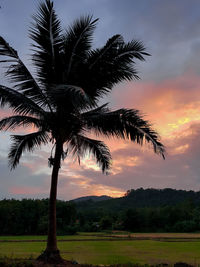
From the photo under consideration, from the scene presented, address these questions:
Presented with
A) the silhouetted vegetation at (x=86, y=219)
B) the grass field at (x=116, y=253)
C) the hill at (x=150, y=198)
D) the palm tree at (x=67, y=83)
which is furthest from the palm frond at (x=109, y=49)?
the hill at (x=150, y=198)

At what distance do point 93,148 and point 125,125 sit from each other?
1863 millimetres

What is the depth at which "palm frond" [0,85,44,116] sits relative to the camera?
31.4 ft

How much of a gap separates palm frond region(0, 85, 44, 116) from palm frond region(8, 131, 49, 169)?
1177mm

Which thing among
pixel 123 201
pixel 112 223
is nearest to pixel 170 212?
pixel 112 223

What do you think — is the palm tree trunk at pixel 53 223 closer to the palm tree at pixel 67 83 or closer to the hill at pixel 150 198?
the palm tree at pixel 67 83

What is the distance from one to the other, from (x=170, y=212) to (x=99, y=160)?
6413 cm

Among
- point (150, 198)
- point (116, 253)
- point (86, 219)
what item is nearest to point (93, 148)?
point (116, 253)

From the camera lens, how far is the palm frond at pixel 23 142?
10.9m

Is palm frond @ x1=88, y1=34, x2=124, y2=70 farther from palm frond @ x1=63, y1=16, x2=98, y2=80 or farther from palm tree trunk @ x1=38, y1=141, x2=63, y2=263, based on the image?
palm tree trunk @ x1=38, y1=141, x2=63, y2=263

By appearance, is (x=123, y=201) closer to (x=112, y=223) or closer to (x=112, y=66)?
(x=112, y=223)

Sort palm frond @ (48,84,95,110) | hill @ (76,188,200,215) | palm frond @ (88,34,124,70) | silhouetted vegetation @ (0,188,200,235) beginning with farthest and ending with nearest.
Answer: hill @ (76,188,200,215) → silhouetted vegetation @ (0,188,200,235) → palm frond @ (88,34,124,70) → palm frond @ (48,84,95,110)

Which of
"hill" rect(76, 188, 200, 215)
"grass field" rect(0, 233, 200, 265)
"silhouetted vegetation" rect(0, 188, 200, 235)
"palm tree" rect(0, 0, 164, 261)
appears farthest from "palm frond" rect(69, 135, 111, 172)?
"hill" rect(76, 188, 200, 215)

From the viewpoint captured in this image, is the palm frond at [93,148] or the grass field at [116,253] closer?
the palm frond at [93,148]

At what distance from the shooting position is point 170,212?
233 feet
